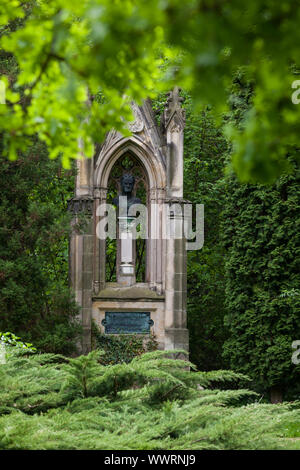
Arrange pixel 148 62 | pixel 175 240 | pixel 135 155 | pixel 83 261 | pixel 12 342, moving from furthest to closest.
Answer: pixel 135 155 < pixel 175 240 < pixel 83 261 < pixel 12 342 < pixel 148 62

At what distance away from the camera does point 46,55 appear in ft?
10.6

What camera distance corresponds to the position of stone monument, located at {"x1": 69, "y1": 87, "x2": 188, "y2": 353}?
13.3 meters

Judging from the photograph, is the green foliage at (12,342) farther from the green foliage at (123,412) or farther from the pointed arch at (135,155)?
the pointed arch at (135,155)

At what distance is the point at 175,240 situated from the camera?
1340 centimetres

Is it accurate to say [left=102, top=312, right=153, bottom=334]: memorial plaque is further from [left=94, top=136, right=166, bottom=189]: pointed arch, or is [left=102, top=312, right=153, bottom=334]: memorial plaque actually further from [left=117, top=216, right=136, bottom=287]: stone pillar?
[left=94, top=136, right=166, bottom=189]: pointed arch

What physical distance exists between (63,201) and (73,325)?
6178 millimetres

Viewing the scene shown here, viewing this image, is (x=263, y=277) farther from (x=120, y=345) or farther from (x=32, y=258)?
(x=32, y=258)

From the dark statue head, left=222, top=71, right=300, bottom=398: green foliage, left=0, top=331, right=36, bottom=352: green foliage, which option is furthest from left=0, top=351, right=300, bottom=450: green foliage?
the dark statue head

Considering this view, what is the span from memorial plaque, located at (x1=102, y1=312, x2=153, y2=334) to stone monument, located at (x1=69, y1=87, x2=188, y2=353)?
0.5 inches

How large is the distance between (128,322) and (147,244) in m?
1.57

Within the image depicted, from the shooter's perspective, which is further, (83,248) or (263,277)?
(263,277)

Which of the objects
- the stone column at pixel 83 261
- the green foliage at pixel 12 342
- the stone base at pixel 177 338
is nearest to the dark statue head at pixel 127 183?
the stone column at pixel 83 261

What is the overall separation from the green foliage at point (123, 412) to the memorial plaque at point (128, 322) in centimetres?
629

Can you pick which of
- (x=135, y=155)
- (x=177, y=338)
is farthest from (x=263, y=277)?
(x=135, y=155)
